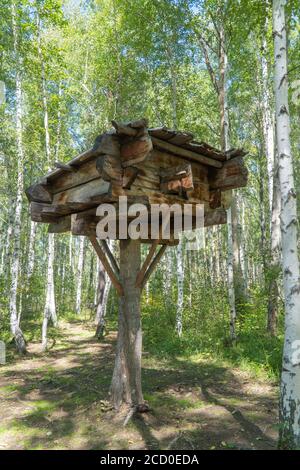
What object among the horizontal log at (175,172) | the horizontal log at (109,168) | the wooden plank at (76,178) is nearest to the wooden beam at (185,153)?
the horizontal log at (175,172)

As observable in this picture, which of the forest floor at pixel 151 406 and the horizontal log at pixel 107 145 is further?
the forest floor at pixel 151 406

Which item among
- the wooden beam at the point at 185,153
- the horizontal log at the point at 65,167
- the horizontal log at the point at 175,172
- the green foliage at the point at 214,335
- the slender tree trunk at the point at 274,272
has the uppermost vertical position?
the wooden beam at the point at 185,153

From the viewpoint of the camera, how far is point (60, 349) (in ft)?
37.1

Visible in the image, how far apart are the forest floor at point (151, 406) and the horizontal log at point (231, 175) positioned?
335 cm

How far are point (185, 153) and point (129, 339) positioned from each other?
2917 mm

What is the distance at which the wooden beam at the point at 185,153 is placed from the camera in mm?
4589

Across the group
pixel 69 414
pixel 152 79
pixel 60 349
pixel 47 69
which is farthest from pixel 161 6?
pixel 69 414

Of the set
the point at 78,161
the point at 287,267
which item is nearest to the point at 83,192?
the point at 78,161

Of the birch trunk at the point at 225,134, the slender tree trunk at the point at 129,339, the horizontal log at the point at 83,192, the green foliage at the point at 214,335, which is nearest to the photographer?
the horizontal log at the point at 83,192

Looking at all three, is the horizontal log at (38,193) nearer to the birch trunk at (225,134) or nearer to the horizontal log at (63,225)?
the horizontal log at (63,225)

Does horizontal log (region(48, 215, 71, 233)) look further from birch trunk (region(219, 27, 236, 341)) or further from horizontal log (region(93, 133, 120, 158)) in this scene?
birch trunk (region(219, 27, 236, 341))

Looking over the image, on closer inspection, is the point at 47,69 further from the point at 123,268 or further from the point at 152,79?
the point at 123,268

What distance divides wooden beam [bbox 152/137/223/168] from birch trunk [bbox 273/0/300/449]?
1.17 m

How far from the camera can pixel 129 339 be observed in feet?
18.6
